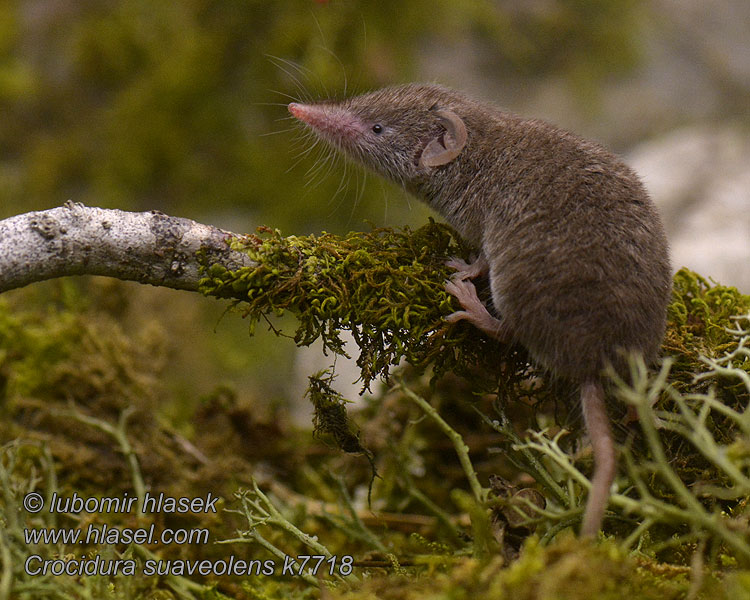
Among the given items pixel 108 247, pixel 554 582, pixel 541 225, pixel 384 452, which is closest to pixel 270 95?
pixel 384 452

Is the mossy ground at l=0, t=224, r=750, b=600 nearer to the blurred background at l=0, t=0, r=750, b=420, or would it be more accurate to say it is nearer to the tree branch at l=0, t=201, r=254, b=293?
the tree branch at l=0, t=201, r=254, b=293

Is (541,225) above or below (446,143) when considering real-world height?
below

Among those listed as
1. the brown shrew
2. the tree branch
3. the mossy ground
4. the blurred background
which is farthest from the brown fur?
the blurred background

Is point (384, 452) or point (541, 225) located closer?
point (541, 225)

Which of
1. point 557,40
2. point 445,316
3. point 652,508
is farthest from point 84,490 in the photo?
point 557,40

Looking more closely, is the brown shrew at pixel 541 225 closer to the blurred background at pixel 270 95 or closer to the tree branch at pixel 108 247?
the tree branch at pixel 108 247

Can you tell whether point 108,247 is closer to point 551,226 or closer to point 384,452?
point 551,226

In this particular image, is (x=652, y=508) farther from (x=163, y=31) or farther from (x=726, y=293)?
(x=163, y=31)
